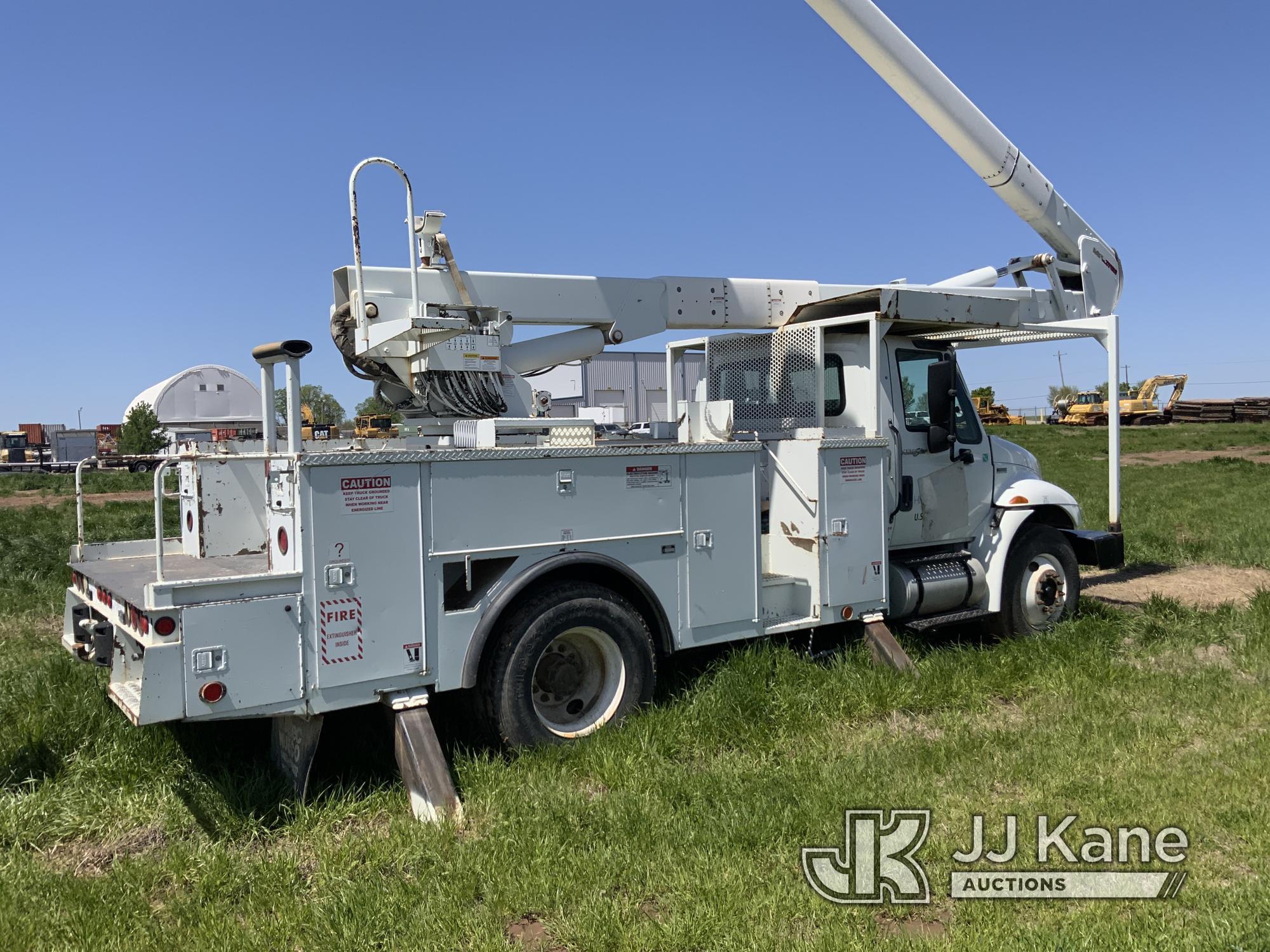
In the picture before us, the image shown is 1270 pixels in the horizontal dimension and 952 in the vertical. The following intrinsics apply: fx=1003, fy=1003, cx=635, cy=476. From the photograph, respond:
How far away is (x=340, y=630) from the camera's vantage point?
4.64 metres

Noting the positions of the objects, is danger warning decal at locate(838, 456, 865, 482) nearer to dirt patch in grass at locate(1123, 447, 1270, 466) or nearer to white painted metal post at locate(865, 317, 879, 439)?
white painted metal post at locate(865, 317, 879, 439)

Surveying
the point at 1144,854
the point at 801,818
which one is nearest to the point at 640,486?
the point at 801,818

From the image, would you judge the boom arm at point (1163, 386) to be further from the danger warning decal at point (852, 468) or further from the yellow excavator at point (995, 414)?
the danger warning decal at point (852, 468)

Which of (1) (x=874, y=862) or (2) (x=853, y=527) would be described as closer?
(1) (x=874, y=862)

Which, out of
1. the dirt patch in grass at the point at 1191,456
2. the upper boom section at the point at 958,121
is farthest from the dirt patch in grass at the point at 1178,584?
the dirt patch in grass at the point at 1191,456

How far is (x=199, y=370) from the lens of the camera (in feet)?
182

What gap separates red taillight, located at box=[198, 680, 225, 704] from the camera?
4.28m

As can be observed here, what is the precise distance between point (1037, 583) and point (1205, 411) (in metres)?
56.6

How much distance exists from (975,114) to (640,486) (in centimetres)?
459

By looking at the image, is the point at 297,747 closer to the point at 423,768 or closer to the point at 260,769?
the point at 260,769

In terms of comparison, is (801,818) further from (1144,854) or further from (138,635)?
(138,635)

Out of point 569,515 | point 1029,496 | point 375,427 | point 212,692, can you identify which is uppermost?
point 375,427

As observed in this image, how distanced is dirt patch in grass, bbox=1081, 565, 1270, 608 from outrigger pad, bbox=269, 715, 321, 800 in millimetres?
7526

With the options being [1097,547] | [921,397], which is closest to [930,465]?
[921,397]
